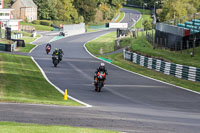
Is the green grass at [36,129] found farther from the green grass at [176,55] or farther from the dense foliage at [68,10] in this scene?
the dense foliage at [68,10]

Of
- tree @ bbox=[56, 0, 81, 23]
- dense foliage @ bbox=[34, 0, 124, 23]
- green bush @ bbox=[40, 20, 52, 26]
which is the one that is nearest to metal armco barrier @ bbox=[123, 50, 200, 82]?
green bush @ bbox=[40, 20, 52, 26]

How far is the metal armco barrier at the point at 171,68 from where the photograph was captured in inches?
1326

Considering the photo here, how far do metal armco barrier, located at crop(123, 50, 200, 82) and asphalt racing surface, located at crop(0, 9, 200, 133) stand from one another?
384 cm

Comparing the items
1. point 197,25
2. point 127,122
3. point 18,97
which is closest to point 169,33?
point 197,25

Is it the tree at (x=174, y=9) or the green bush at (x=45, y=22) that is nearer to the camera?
the tree at (x=174, y=9)

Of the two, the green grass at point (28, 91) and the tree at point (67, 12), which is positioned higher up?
the tree at point (67, 12)

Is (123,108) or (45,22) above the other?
(45,22)

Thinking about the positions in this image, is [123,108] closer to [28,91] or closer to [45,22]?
[28,91]

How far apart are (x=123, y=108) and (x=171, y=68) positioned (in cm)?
1961

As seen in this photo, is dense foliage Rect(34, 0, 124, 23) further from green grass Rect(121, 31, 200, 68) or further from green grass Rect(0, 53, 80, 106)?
green grass Rect(0, 53, 80, 106)

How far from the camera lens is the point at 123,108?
18.3 metres

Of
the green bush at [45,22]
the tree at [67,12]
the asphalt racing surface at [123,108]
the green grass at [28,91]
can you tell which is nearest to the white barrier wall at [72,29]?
the green bush at [45,22]

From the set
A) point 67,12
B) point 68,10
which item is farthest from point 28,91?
point 68,10

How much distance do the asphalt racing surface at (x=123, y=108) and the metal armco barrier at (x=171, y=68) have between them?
3840 mm
